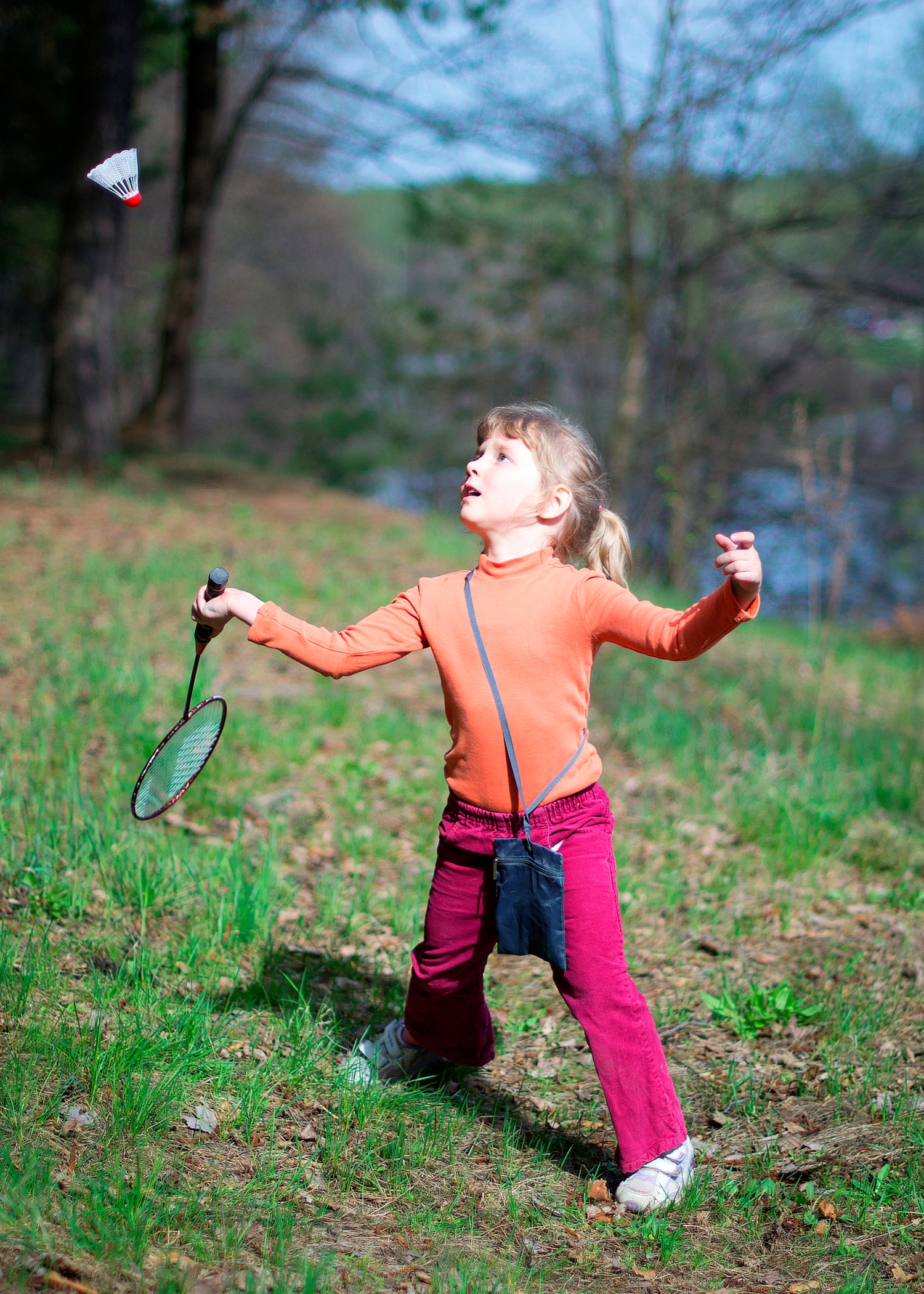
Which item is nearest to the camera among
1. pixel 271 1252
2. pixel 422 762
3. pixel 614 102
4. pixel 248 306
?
pixel 271 1252

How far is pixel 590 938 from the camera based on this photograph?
7.85 ft

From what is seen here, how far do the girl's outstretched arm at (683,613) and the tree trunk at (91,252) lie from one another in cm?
834

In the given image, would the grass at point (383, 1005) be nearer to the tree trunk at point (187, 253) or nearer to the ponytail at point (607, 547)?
the ponytail at point (607, 547)

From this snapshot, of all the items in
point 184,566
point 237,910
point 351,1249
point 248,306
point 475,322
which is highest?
point 248,306

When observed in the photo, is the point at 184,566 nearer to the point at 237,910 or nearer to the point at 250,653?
the point at 250,653

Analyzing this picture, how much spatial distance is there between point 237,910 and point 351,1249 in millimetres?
1254

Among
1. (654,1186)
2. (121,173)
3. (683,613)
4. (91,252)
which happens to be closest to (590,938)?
(654,1186)

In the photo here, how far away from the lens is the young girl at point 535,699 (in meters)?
2.39

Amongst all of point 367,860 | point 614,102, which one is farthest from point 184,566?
point 614,102

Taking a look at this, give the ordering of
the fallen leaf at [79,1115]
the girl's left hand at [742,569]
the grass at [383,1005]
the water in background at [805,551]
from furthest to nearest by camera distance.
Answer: the water in background at [805,551] < the fallen leaf at [79,1115] < the grass at [383,1005] < the girl's left hand at [742,569]

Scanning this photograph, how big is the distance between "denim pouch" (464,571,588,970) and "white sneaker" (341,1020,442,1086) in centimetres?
61

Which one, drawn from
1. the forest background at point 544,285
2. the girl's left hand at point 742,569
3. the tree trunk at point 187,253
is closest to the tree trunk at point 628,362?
the forest background at point 544,285

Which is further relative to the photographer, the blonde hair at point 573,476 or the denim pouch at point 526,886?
the blonde hair at point 573,476

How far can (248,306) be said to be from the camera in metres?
29.2
